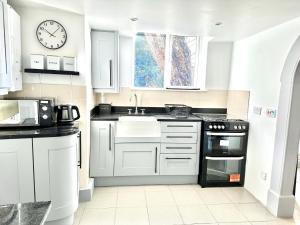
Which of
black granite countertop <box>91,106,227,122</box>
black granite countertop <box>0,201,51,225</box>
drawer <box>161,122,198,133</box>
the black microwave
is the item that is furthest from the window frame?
black granite countertop <box>0,201,51,225</box>

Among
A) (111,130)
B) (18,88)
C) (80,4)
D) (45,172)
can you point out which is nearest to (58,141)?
(45,172)

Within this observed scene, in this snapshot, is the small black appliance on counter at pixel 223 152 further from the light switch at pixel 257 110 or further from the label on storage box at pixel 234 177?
the light switch at pixel 257 110

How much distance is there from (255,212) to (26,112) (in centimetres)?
275

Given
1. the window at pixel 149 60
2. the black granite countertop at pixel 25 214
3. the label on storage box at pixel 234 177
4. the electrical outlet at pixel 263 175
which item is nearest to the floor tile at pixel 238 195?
the label on storage box at pixel 234 177

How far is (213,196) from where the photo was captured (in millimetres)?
2863

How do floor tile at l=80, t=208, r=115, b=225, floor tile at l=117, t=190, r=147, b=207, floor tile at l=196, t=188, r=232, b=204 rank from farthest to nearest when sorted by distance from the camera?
floor tile at l=196, t=188, r=232, b=204 < floor tile at l=117, t=190, r=147, b=207 < floor tile at l=80, t=208, r=115, b=225

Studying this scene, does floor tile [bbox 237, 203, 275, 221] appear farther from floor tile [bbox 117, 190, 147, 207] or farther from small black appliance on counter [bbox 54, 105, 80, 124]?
small black appliance on counter [bbox 54, 105, 80, 124]

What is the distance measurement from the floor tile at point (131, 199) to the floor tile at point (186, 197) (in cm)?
43

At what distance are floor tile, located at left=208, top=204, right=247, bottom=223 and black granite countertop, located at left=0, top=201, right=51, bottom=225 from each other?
2032mm

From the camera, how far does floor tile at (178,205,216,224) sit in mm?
2316

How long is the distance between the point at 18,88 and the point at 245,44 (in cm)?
306

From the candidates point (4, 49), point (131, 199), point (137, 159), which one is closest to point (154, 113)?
point (137, 159)

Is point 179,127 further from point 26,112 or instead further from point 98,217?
point 26,112

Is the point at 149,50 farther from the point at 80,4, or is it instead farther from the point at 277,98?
the point at 277,98
